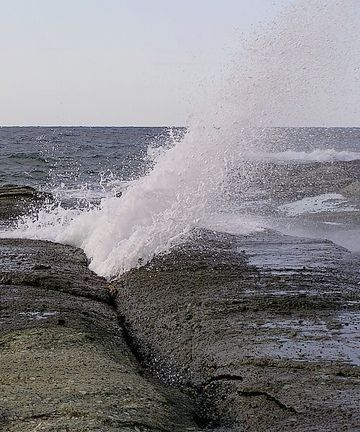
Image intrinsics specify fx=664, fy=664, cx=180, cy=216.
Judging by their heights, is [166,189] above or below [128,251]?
above

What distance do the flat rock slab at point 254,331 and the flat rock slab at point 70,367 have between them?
0.78 ft

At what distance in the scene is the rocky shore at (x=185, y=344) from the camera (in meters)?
3.24

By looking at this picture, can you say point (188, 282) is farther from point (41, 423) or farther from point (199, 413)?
point (41, 423)

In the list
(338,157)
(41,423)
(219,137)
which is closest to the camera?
(41,423)

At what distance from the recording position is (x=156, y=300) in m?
5.35

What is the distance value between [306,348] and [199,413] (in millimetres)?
937

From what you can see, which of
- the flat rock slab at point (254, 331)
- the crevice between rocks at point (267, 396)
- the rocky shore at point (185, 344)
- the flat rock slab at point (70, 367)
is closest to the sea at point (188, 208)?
the rocky shore at point (185, 344)

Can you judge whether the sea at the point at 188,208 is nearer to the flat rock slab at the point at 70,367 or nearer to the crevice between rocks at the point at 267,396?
the flat rock slab at the point at 70,367

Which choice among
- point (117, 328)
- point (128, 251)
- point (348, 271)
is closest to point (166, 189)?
point (128, 251)

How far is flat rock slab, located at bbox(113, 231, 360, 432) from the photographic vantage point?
3.42 metres

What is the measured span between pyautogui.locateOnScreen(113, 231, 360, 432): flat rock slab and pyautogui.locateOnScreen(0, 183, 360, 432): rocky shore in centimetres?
1

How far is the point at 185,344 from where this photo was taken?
443 cm

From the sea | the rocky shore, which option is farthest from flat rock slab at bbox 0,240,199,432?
the sea

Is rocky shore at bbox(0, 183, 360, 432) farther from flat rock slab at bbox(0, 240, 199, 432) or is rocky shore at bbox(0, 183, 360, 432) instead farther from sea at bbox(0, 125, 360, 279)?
sea at bbox(0, 125, 360, 279)
